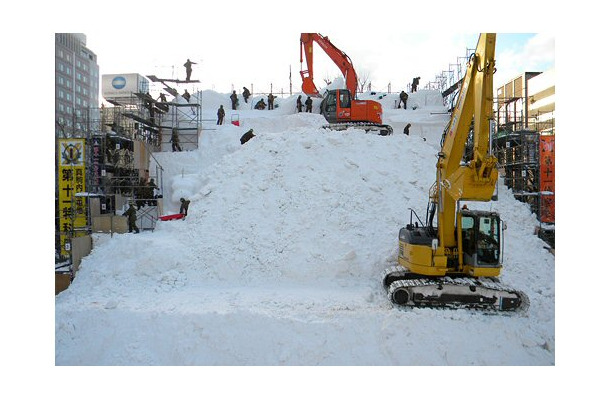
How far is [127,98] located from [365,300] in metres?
12.8

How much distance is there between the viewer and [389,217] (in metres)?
9.88

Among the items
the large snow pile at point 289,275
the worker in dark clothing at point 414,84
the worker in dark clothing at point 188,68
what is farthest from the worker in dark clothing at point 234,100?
the worker in dark clothing at point 414,84

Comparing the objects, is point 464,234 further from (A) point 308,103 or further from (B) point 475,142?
(A) point 308,103

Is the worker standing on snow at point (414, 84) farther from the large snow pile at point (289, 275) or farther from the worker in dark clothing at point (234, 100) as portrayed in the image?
the large snow pile at point (289, 275)

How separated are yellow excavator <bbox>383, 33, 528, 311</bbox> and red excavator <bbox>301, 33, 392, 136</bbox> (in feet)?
26.3

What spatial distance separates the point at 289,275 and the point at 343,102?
9155 millimetres

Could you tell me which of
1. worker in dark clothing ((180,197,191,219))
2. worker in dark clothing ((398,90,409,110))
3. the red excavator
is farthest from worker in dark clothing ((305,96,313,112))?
worker in dark clothing ((180,197,191,219))

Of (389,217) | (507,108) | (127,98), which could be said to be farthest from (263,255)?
(507,108)

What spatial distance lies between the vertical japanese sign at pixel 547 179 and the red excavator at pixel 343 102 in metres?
5.30

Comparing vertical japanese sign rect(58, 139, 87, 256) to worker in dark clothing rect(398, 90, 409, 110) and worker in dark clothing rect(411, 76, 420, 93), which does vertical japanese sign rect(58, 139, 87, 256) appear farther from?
worker in dark clothing rect(411, 76, 420, 93)

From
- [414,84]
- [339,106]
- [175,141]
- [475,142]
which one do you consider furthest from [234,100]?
[475,142]

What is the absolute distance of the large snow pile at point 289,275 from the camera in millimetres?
6188

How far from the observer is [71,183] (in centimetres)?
1012

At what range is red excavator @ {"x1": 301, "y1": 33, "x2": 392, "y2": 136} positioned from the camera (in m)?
15.5
